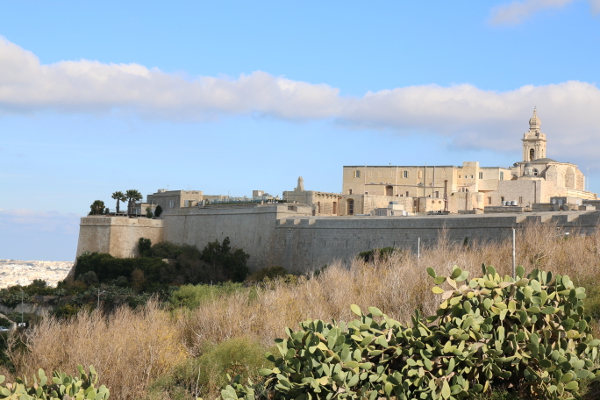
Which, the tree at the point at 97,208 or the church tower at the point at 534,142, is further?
the church tower at the point at 534,142

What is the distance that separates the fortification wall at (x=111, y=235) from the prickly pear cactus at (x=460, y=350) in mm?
33576

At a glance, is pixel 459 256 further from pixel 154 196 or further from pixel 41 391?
pixel 154 196

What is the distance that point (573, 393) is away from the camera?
7871 millimetres

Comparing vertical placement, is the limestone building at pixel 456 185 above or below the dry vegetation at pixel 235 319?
above

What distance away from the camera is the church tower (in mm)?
52062

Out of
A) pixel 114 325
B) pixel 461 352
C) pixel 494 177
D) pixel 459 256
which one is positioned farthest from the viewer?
pixel 494 177

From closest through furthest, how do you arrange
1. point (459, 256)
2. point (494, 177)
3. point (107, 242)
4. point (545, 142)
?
1. point (459, 256)
2. point (107, 242)
3. point (494, 177)
4. point (545, 142)

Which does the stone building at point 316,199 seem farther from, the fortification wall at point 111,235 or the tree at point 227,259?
the fortification wall at point 111,235

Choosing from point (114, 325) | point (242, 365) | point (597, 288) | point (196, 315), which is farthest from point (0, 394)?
point (597, 288)

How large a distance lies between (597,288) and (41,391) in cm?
876

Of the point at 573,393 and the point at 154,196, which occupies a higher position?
the point at 154,196

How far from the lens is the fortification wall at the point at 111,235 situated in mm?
40500

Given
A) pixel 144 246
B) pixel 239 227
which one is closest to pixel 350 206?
pixel 239 227

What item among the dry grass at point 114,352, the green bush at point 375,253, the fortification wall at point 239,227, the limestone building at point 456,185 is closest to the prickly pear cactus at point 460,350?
the dry grass at point 114,352
